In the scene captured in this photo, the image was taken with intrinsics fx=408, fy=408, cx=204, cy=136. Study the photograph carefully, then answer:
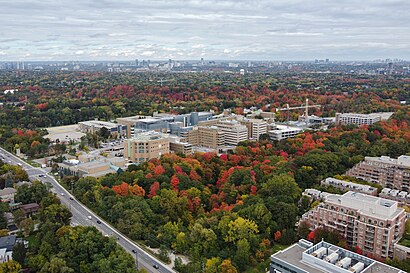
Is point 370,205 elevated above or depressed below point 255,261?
above

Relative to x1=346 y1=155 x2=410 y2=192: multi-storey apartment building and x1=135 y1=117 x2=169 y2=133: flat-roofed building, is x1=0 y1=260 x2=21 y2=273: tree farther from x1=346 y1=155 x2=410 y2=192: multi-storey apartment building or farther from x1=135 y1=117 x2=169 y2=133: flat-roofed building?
x1=135 y1=117 x2=169 y2=133: flat-roofed building

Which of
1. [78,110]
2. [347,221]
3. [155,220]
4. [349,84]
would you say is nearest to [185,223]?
[155,220]

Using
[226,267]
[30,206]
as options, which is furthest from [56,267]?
[30,206]

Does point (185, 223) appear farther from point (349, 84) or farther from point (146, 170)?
point (349, 84)

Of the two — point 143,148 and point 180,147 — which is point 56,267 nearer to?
point 143,148

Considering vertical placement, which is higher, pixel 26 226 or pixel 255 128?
pixel 255 128

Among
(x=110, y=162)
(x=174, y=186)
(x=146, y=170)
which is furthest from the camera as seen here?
(x=110, y=162)
